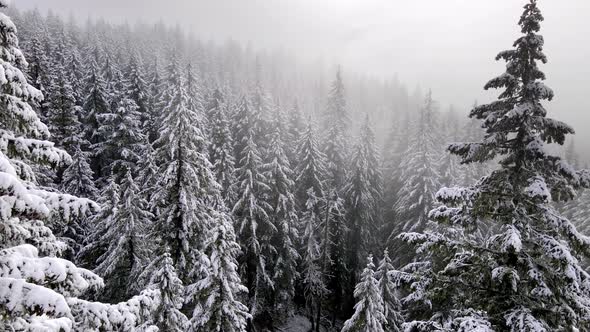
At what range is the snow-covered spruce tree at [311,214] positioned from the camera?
31859mm

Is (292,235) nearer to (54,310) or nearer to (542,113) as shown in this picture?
(542,113)

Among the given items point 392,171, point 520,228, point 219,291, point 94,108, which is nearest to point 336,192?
point 392,171

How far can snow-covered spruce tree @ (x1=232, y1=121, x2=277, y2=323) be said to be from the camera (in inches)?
1113

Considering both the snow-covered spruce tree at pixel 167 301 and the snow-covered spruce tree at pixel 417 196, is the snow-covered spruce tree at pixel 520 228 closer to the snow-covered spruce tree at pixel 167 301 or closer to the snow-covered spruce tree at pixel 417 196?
the snow-covered spruce tree at pixel 167 301

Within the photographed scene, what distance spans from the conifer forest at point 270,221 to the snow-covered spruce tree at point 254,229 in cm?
17

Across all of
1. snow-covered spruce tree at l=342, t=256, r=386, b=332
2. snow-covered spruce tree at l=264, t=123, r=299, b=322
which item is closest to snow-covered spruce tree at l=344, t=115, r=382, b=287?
snow-covered spruce tree at l=264, t=123, r=299, b=322

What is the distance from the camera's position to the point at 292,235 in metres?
32.2

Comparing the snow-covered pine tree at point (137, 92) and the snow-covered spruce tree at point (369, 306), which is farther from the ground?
the snow-covered pine tree at point (137, 92)

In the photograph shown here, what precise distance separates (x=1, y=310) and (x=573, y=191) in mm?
10719

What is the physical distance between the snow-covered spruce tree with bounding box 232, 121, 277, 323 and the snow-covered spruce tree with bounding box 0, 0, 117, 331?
21.4 meters

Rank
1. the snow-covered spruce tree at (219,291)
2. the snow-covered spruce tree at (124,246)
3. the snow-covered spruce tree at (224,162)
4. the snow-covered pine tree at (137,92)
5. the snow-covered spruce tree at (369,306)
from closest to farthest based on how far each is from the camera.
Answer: the snow-covered spruce tree at (219,291) → the snow-covered spruce tree at (369,306) → the snow-covered spruce tree at (124,246) → the snow-covered spruce tree at (224,162) → the snow-covered pine tree at (137,92)

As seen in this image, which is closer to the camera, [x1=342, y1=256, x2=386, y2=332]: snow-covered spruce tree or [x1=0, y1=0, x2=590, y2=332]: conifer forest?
[x1=0, y1=0, x2=590, y2=332]: conifer forest

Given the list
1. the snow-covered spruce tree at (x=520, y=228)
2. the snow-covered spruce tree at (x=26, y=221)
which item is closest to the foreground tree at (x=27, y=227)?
the snow-covered spruce tree at (x=26, y=221)

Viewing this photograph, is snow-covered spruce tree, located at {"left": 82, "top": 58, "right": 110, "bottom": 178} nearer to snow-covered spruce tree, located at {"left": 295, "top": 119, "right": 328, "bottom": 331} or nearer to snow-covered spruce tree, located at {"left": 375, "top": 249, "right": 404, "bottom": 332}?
snow-covered spruce tree, located at {"left": 295, "top": 119, "right": 328, "bottom": 331}
